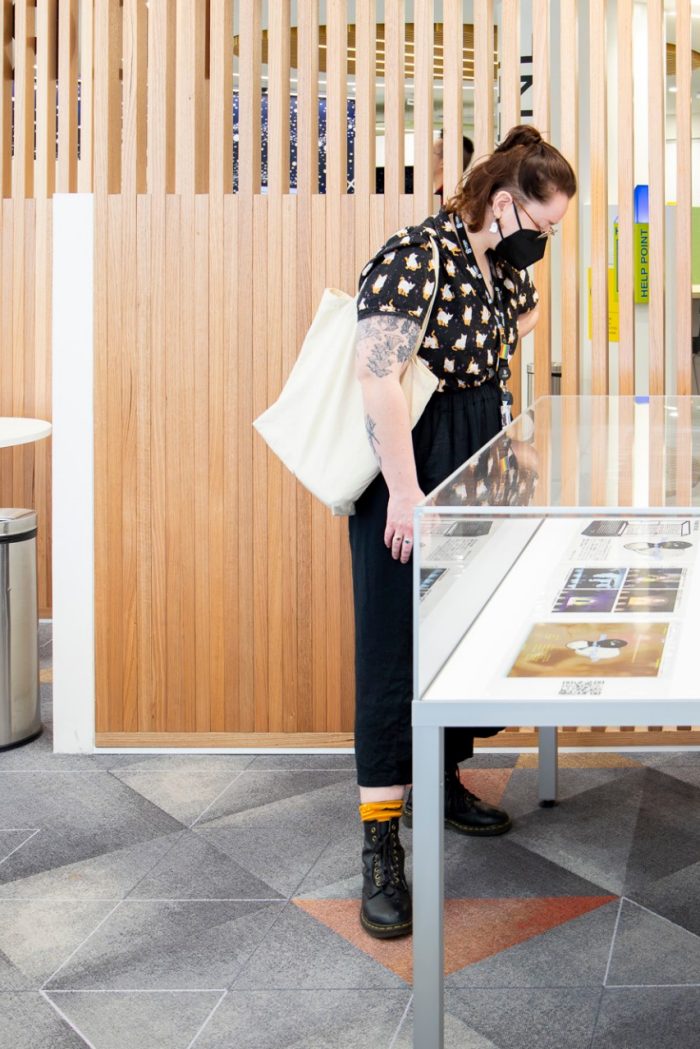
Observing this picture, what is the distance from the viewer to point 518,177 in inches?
95.8

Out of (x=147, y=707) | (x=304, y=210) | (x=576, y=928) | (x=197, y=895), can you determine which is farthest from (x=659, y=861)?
(x=304, y=210)

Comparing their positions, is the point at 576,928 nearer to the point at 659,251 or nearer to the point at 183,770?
the point at 183,770

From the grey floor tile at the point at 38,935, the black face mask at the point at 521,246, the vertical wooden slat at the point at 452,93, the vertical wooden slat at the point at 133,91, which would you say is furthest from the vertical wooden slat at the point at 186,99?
the grey floor tile at the point at 38,935

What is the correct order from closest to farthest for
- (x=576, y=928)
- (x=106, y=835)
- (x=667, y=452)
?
(x=667, y=452) → (x=576, y=928) → (x=106, y=835)

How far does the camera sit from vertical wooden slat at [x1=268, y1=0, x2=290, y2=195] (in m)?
3.54

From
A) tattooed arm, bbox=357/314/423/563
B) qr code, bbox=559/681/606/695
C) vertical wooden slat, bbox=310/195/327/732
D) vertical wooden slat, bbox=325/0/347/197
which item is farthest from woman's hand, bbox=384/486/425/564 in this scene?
vertical wooden slat, bbox=325/0/347/197

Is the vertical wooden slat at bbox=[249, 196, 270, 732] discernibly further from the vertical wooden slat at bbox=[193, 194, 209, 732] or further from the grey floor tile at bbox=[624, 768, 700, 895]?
the grey floor tile at bbox=[624, 768, 700, 895]

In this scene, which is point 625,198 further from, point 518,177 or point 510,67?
point 518,177

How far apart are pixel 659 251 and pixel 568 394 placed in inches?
19.5

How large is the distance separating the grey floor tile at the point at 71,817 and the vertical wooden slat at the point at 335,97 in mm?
1817

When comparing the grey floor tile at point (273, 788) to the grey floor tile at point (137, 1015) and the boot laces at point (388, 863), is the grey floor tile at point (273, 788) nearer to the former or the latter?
the boot laces at point (388, 863)

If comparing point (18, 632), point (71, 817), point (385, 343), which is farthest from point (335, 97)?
point (71, 817)

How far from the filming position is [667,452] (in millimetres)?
1926

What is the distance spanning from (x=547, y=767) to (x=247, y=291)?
1.61 metres
